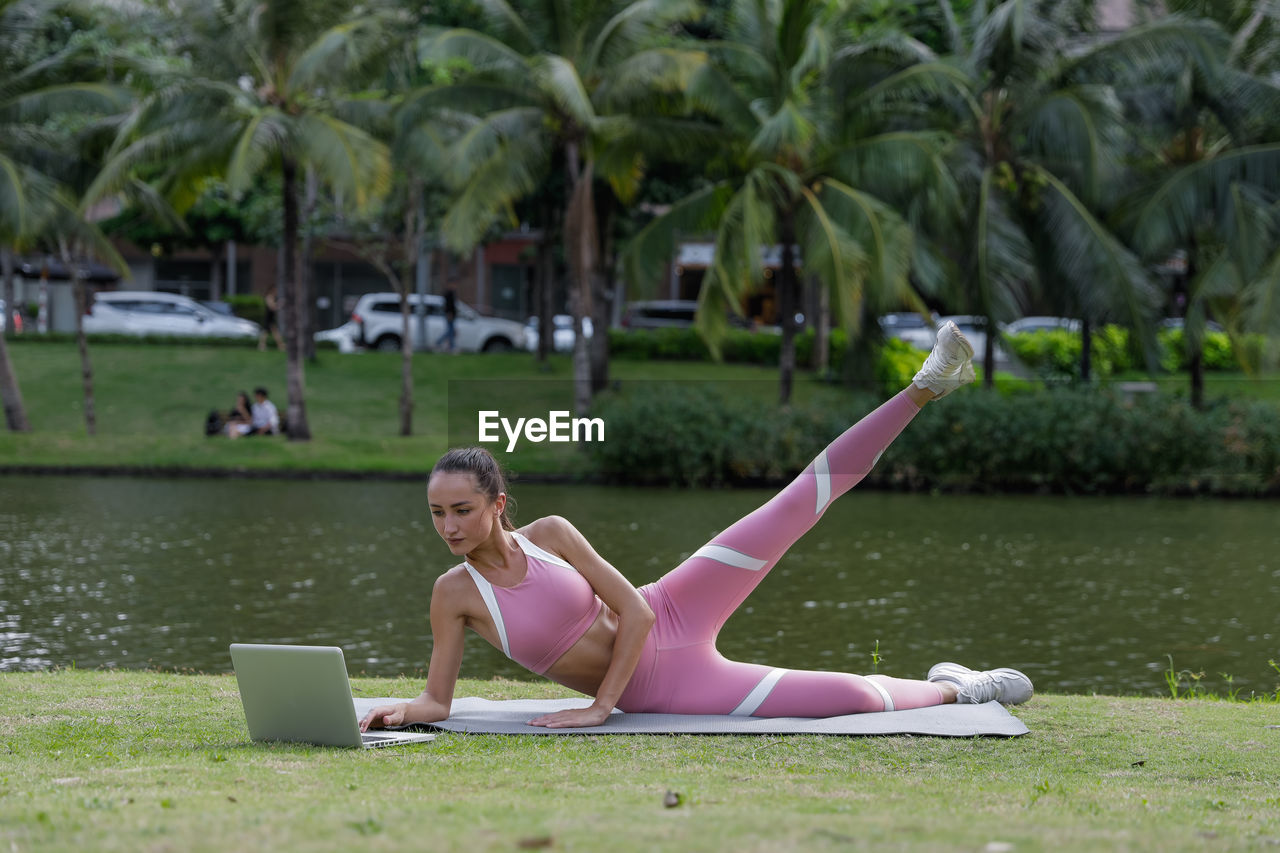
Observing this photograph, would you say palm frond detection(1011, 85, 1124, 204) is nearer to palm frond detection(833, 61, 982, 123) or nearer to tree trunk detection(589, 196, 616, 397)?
palm frond detection(833, 61, 982, 123)

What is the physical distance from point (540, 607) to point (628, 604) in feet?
1.13

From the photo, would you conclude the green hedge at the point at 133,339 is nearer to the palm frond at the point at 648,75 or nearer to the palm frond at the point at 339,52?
the palm frond at the point at 339,52

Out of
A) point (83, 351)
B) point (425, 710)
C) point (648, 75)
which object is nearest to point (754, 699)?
point (425, 710)

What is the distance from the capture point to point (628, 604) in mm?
5684

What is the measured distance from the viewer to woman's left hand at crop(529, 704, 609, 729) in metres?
5.67

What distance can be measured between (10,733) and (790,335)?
67.8ft

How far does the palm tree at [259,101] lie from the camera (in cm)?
2259

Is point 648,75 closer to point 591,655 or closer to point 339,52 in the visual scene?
point 339,52

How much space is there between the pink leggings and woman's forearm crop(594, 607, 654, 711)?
0.23 metres

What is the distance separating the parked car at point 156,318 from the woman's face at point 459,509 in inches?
1355

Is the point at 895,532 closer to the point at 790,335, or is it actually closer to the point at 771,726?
the point at 790,335

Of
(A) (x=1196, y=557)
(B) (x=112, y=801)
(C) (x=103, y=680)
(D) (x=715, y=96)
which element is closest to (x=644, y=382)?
(D) (x=715, y=96)

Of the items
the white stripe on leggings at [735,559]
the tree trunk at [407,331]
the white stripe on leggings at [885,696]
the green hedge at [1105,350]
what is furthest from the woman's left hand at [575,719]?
the green hedge at [1105,350]

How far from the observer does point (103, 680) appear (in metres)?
7.44
